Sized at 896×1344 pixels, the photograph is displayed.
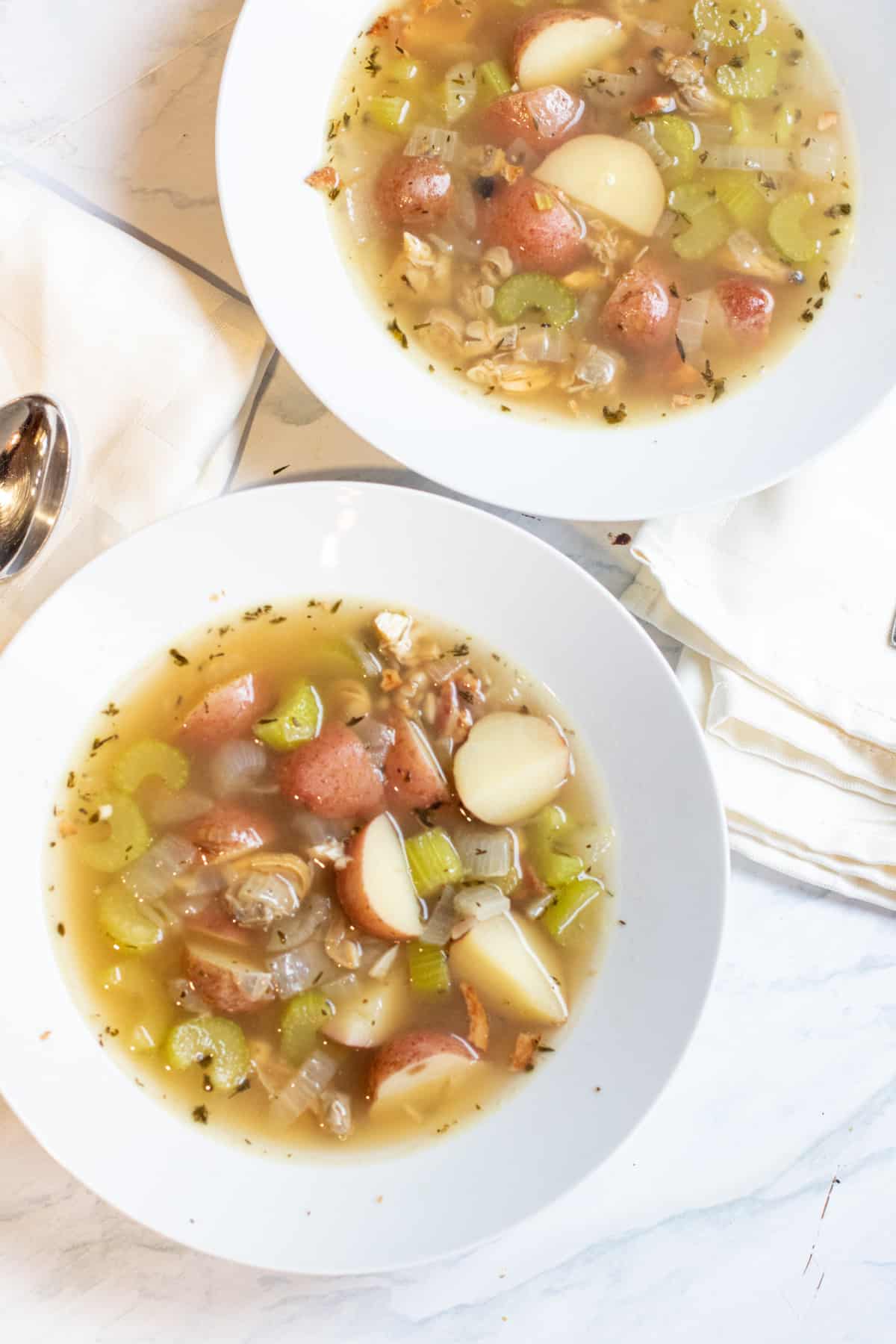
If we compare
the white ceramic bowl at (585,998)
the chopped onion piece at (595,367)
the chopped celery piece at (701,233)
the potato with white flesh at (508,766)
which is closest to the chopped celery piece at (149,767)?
the white ceramic bowl at (585,998)

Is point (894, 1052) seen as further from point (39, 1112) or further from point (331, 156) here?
point (331, 156)

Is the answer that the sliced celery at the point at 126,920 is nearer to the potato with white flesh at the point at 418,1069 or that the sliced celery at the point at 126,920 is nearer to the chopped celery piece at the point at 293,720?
the chopped celery piece at the point at 293,720

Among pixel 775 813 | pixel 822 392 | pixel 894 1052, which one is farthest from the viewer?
pixel 894 1052

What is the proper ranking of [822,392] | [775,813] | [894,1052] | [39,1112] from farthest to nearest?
[894,1052]
[775,813]
[822,392]
[39,1112]

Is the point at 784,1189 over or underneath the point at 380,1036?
underneath

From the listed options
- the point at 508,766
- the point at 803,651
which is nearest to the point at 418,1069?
the point at 508,766

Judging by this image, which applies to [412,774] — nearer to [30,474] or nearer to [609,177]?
[30,474]

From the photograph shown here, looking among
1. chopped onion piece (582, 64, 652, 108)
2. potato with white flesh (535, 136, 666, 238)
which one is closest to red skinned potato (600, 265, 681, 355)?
potato with white flesh (535, 136, 666, 238)

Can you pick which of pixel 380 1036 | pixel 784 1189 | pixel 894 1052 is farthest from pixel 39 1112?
pixel 894 1052
